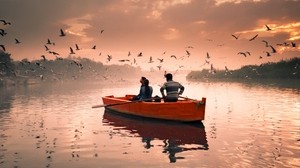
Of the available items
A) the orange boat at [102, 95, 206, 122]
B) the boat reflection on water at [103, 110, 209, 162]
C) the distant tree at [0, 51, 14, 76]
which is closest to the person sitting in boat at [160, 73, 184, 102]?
the orange boat at [102, 95, 206, 122]

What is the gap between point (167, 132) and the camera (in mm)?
16547

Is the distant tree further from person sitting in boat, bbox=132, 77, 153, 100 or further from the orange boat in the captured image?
the orange boat

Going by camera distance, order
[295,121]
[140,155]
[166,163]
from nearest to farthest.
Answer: [166,163]
[140,155]
[295,121]

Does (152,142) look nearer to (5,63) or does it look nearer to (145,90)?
(145,90)

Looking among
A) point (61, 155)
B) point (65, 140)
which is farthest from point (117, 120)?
point (61, 155)

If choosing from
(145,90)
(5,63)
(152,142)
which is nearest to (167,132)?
(152,142)

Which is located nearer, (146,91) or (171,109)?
(171,109)

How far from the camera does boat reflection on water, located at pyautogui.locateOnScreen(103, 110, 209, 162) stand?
43.6ft

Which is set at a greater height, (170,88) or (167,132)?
(170,88)

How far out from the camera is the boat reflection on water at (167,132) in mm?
13297

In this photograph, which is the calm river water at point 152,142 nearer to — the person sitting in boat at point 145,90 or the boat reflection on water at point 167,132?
the boat reflection on water at point 167,132

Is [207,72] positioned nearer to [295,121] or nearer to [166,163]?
[295,121]

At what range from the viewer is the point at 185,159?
36.8ft

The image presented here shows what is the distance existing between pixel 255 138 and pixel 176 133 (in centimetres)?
402
